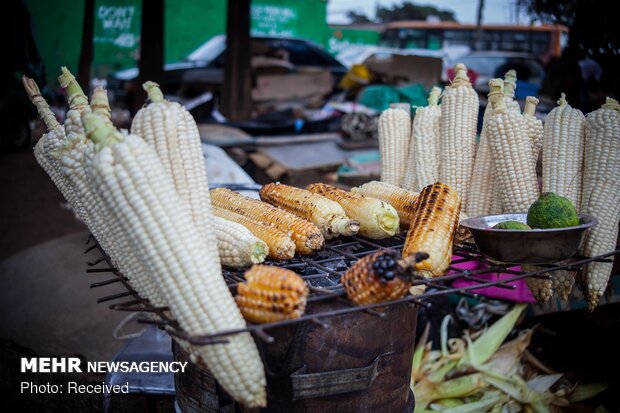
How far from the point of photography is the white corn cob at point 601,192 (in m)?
2.30

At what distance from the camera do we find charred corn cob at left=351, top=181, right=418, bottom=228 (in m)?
2.56

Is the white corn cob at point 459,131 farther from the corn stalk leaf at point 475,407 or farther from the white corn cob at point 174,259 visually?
the white corn cob at point 174,259

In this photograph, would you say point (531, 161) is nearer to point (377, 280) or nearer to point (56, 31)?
point (377, 280)

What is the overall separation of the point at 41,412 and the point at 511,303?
11.9 feet

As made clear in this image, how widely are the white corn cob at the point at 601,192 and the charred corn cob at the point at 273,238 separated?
4.54 ft

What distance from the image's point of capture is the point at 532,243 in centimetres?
193

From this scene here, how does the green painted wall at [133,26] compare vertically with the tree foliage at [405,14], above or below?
below

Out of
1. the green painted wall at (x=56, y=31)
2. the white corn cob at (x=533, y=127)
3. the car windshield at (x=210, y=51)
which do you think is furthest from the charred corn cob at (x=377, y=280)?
the car windshield at (x=210, y=51)

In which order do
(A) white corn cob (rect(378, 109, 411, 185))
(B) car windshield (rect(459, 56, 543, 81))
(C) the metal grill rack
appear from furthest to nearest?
(B) car windshield (rect(459, 56, 543, 81)) → (A) white corn cob (rect(378, 109, 411, 185)) → (C) the metal grill rack

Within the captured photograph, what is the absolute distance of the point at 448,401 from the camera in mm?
3400

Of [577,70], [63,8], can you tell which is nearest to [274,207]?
[577,70]

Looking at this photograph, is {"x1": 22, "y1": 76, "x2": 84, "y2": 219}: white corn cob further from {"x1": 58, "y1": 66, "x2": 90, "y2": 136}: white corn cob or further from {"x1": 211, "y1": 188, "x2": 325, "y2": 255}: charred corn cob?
{"x1": 211, "y1": 188, "x2": 325, "y2": 255}: charred corn cob

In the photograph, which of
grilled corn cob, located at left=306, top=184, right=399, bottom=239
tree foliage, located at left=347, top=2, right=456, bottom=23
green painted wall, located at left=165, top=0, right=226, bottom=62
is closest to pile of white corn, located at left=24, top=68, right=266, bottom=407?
grilled corn cob, located at left=306, top=184, right=399, bottom=239

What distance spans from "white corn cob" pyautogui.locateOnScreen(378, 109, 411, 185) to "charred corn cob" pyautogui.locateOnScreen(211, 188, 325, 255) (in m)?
1.03
